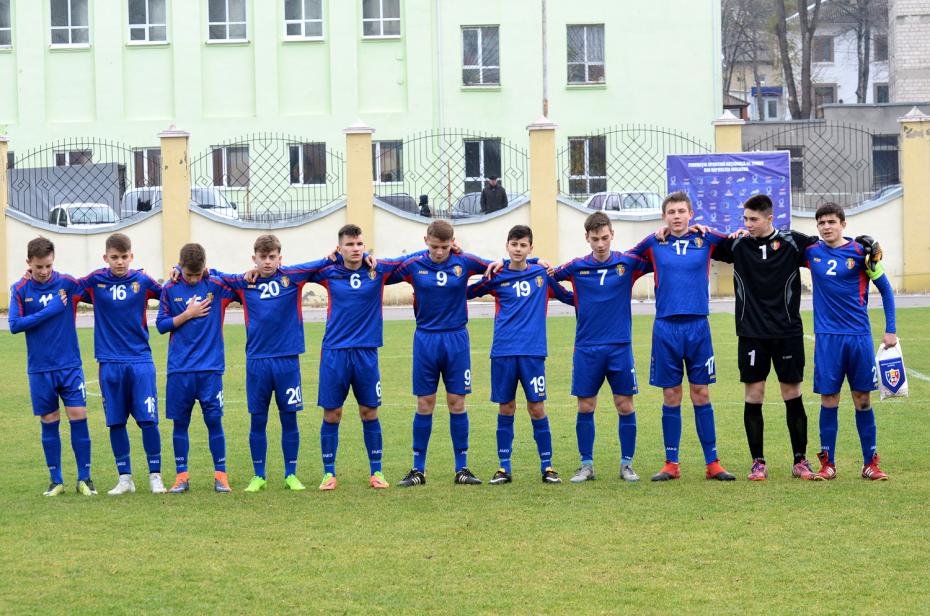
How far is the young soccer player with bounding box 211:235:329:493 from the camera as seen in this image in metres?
9.74

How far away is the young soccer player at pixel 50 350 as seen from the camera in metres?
9.72

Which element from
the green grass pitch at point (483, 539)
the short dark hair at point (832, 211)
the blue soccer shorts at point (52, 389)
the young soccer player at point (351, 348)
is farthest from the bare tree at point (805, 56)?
the blue soccer shorts at point (52, 389)

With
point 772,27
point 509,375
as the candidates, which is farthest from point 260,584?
point 772,27

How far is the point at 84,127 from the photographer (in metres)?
39.0

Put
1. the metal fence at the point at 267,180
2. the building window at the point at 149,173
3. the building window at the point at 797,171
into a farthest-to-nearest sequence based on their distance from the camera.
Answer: the building window at the point at 797,171
the building window at the point at 149,173
the metal fence at the point at 267,180

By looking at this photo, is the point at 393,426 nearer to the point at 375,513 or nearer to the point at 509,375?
the point at 509,375

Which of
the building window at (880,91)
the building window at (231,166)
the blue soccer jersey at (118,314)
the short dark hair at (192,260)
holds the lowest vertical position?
the blue soccer jersey at (118,314)

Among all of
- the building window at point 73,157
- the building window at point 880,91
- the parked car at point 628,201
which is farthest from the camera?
the building window at point 880,91

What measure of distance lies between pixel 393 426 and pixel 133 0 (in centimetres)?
2956

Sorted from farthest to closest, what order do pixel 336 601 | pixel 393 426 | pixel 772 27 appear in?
1. pixel 772 27
2. pixel 393 426
3. pixel 336 601

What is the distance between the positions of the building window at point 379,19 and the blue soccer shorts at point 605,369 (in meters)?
30.2

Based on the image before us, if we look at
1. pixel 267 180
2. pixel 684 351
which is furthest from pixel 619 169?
pixel 684 351

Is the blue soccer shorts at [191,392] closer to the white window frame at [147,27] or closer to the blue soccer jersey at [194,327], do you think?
the blue soccer jersey at [194,327]

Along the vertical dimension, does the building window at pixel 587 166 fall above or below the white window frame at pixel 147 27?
below
